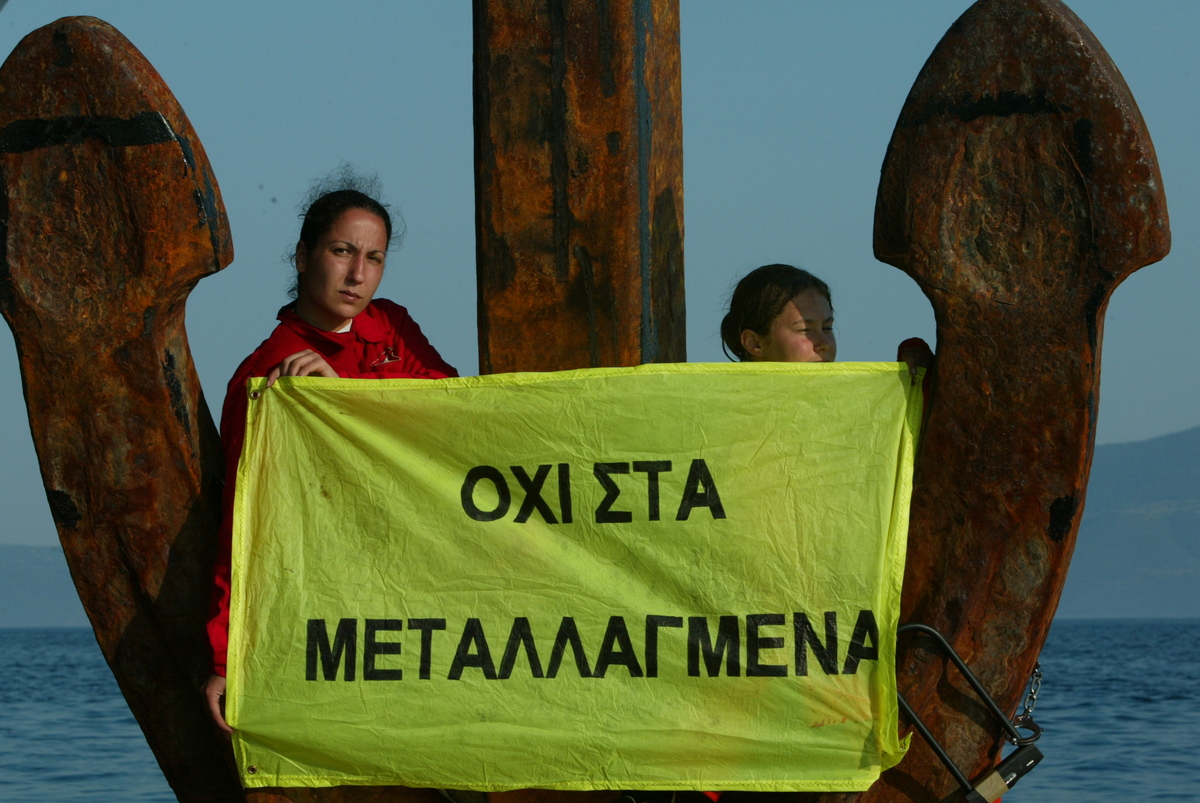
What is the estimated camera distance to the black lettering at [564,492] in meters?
2.54

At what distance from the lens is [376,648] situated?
254 centimetres

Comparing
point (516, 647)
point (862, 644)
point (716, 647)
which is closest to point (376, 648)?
point (516, 647)

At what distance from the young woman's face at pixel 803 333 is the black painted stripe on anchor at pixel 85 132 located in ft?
3.98

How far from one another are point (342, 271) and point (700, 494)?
84cm

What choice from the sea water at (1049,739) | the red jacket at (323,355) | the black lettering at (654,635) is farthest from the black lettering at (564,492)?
Result: the sea water at (1049,739)

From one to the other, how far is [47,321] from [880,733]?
5.59 ft

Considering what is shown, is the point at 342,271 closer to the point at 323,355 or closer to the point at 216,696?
the point at 323,355

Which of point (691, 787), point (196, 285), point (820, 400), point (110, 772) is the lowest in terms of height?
point (110, 772)

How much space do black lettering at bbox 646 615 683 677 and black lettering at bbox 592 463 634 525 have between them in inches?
7.2

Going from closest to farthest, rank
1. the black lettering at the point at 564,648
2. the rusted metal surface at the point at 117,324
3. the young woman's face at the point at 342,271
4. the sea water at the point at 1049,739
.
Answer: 1. the black lettering at the point at 564,648
2. the rusted metal surface at the point at 117,324
3. the young woman's face at the point at 342,271
4. the sea water at the point at 1049,739

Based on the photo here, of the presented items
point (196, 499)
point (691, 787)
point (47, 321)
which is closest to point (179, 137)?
point (47, 321)

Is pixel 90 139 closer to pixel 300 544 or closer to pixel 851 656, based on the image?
pixel 300 544

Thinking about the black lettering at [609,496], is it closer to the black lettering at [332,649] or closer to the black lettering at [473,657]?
the black lettering at [473,657]

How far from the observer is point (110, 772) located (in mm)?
12461
